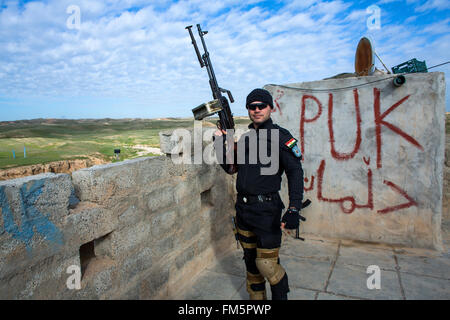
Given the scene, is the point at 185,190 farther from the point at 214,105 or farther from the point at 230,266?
the point at 230,266

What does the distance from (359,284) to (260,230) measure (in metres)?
1.52

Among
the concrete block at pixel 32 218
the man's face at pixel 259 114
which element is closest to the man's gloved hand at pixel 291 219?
the man's face at pixel 259 114

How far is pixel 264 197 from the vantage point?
2.44 metres

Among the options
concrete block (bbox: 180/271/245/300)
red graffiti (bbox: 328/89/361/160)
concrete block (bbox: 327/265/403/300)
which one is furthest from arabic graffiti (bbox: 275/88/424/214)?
concrete block (bbox: 180/271/245/300)

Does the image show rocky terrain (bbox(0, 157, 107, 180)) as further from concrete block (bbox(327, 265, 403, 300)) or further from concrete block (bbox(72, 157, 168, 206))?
concrete block (bbox(327, 265, 403, 300))

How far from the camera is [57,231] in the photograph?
1.84m

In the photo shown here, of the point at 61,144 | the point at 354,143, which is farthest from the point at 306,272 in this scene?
the point at 61,144

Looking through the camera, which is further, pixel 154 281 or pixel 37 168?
pixel 37 168

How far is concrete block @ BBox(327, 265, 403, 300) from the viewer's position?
2.88m

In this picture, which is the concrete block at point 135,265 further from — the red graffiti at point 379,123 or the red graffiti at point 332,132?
the red graffiti at point 379,123

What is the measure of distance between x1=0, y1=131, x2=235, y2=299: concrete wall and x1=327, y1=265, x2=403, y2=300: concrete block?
1454mm

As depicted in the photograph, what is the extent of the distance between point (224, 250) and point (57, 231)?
8.05 ft

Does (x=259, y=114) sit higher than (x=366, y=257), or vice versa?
(x=259, y=114)
